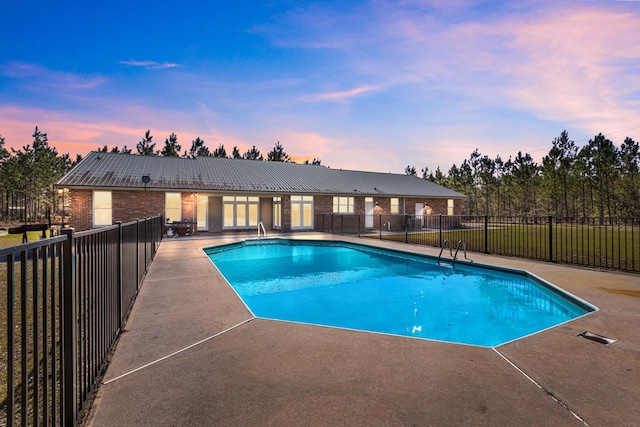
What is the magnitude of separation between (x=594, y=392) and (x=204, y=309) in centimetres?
454

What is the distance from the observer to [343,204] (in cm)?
2197

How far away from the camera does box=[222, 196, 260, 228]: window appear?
19.7 meters

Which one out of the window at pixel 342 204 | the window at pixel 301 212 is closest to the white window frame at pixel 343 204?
the window at pixel 342 204

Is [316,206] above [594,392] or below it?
above

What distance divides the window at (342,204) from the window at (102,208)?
1308 cm

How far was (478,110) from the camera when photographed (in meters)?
17.3

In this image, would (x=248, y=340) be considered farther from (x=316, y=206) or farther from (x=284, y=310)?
(x=316, y=206)

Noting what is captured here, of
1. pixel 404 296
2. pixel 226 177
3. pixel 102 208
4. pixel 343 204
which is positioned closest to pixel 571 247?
pixel 404 296

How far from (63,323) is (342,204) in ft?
66.5

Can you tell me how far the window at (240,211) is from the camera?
19719 mm

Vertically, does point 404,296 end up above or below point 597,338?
below

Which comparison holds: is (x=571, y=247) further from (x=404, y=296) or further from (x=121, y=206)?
(x=121, y=206)

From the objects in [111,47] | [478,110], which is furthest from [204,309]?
[478,110]

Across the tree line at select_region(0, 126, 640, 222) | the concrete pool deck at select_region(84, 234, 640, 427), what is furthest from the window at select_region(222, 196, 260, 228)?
the concrete pool deck at select_region(84, 234, 640, 427)
